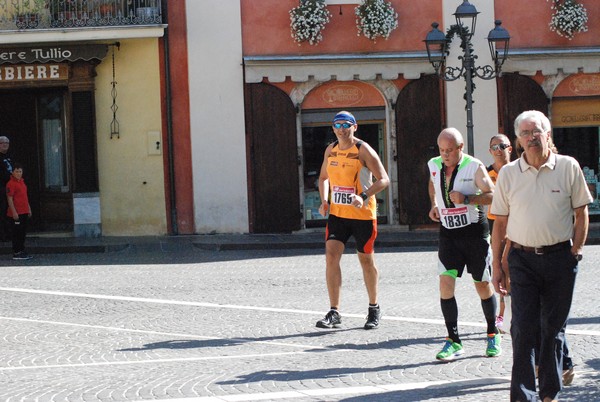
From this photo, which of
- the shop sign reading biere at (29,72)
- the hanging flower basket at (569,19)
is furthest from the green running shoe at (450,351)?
the hanging flower basket at (569,19)

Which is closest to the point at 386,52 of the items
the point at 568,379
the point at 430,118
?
the point at 430,118

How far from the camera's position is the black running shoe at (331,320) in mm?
11422

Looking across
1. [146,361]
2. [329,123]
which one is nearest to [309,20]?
[329,123]

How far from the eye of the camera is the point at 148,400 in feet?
26.7

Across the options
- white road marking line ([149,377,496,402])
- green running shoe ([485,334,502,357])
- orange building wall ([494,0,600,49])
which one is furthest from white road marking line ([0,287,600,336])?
orange building wall ([494,0,600,49])

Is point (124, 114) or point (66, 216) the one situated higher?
point (124, 114)

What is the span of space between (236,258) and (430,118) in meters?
6.20

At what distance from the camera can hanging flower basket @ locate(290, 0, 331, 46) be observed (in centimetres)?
2362

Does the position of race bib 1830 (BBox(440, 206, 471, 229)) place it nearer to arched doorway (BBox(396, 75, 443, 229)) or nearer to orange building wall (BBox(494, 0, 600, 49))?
arched doorway (BBox(396, 75, 443, 229))

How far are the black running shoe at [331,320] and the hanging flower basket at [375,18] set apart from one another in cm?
1304

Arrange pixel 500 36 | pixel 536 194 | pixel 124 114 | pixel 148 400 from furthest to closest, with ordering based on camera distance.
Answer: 1. pixel 124 114
2. pixel 500 36
3. pixel 148 400
4. pixel 536 194

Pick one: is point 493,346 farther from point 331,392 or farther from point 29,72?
point 29,72

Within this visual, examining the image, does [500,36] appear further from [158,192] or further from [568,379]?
[568,379]

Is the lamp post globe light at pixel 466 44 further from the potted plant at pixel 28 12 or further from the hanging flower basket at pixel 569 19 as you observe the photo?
the potted plant at pixel 28 12
